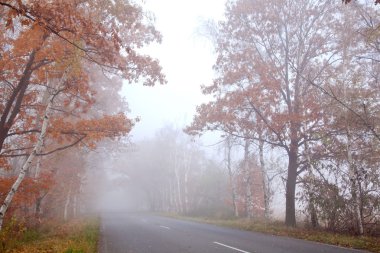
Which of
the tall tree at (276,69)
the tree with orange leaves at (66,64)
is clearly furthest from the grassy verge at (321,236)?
the tree with orange leaves at (66,64)

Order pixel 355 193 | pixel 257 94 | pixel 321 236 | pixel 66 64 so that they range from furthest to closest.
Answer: pixel 257 94
pixel 355 193
pixel 321 236
pixel 66 64

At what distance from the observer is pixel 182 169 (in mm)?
51406

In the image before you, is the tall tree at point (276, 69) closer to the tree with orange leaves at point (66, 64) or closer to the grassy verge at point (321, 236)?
the grassy verge at point (321, 236)

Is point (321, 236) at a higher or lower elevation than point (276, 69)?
lower

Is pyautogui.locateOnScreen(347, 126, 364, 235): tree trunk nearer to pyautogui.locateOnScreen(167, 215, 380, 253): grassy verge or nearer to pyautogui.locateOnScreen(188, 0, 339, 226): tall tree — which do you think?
pyautogui.locateOnScreen(167, 215, 380, 253): grassy verge

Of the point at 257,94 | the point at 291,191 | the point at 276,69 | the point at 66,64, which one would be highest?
the point at 276,69

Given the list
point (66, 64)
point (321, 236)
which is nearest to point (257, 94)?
point (321, 236)

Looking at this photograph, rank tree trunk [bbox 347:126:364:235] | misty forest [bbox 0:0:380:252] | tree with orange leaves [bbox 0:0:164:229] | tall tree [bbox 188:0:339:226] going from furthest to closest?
1. tall tree [bbox 188:0:339:226]
2. tree trunk [bbox 347:126:364:235]
3. misty forest [bbox 0:0:380:252]
4. tree with orange leaves [bbox 0:0:164:229]

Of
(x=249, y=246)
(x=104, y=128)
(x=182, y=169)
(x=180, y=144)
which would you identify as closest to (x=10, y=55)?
(x=104, y=128)

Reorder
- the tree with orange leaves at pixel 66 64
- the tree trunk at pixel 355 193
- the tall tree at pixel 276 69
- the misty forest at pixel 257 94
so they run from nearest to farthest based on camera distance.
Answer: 1. the tree with orange leaves at pixel 66 64
2. the misty forest at pixel 257 94
3. the tree trunk at pixel 355 193
4. the tall tree at pixel 276 69

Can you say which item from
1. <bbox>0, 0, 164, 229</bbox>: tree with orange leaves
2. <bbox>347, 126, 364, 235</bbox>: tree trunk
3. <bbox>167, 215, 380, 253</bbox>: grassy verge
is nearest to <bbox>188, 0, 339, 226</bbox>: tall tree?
<bbox>167, 215, 380, 253</bbox>: grassy verge

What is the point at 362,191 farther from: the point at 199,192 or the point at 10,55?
the point at 199,192

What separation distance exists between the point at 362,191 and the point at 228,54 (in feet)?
33.7

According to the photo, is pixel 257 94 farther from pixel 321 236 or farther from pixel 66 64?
pixel 66 64
